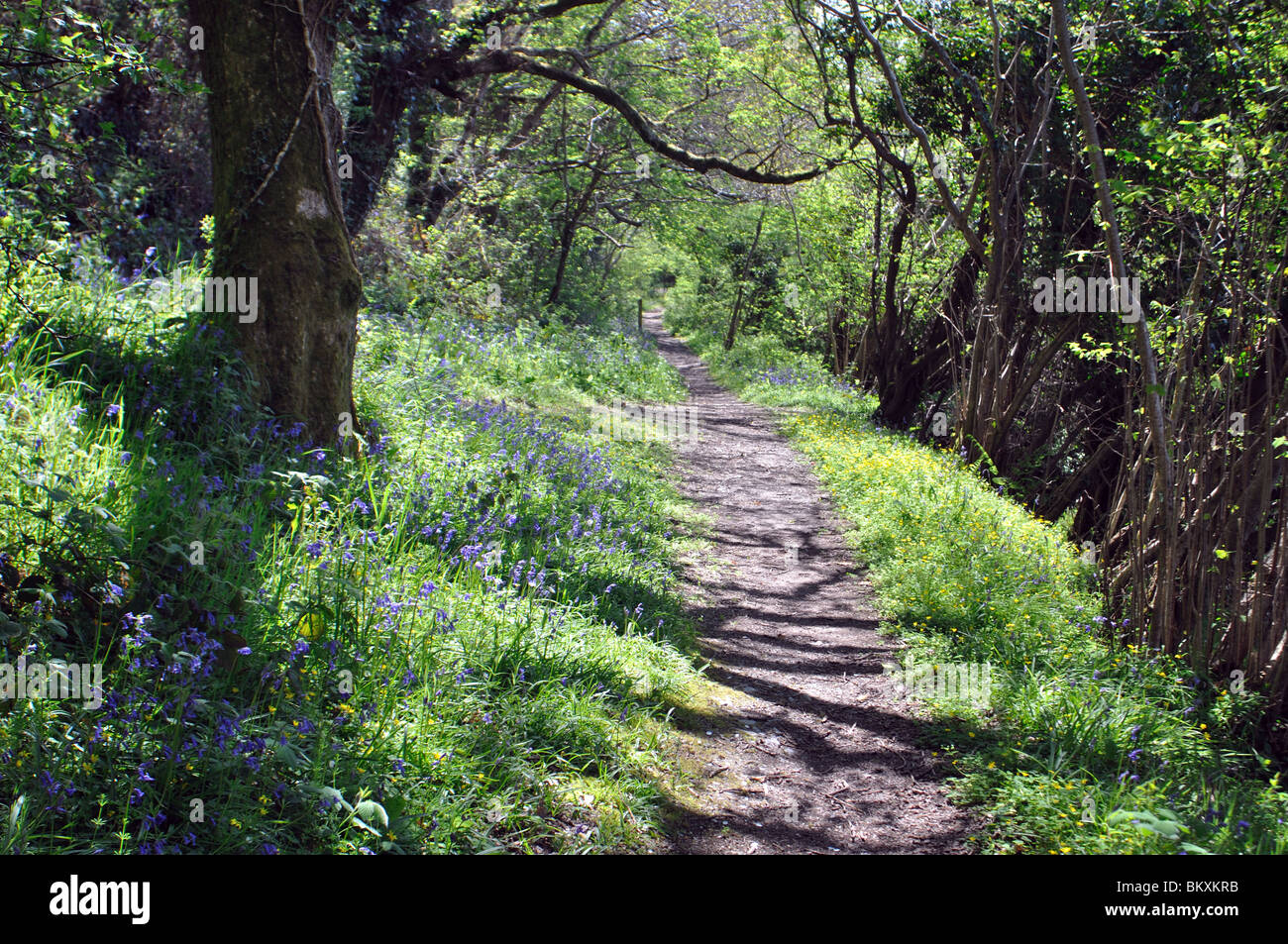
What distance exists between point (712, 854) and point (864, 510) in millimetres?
5556

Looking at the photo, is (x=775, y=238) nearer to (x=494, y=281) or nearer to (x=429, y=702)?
(x=494, y=281)

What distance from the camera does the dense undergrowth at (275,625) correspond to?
2582mm

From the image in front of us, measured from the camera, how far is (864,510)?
27.2ft

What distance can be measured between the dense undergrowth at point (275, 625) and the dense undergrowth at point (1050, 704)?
151cm
